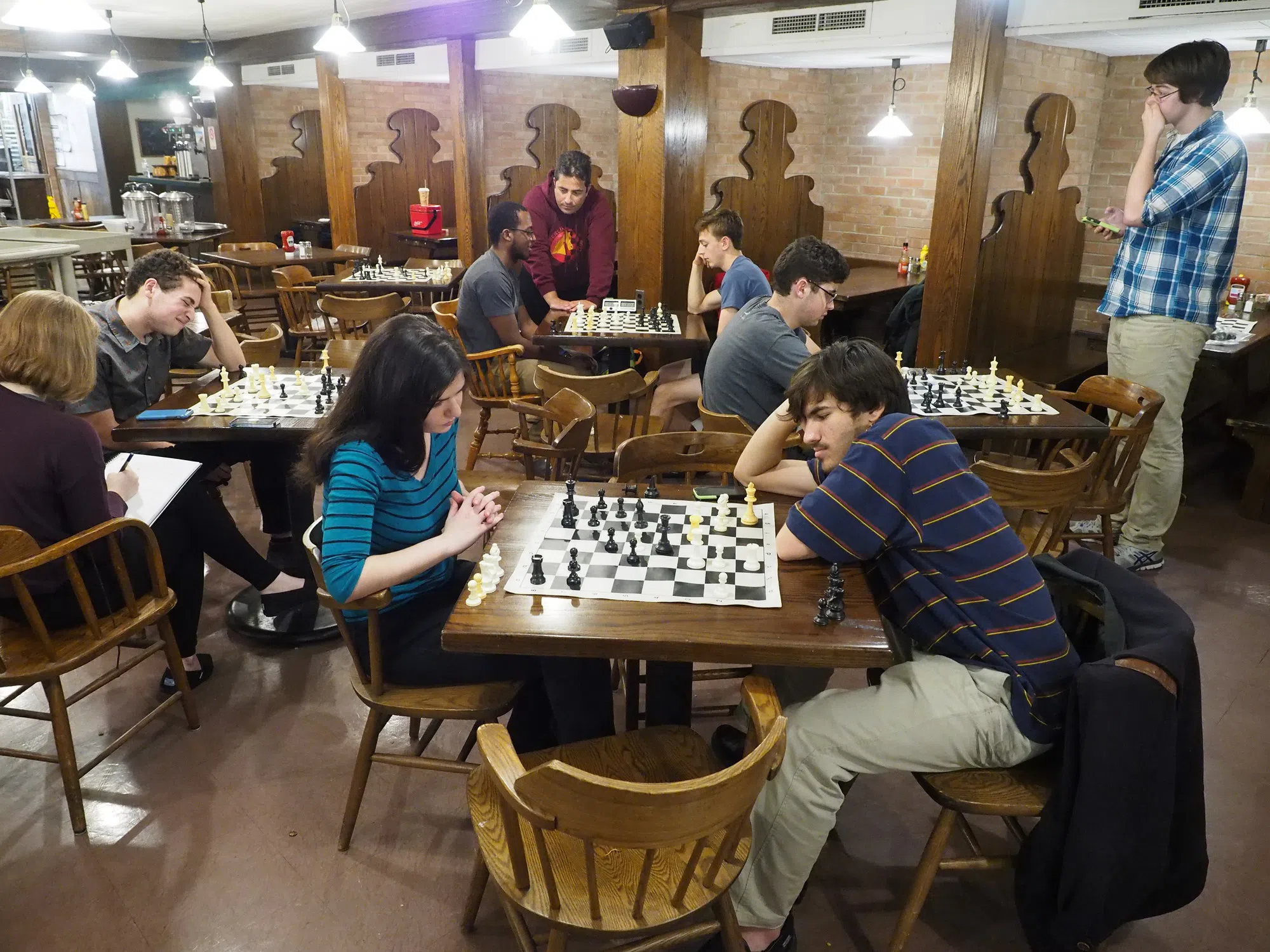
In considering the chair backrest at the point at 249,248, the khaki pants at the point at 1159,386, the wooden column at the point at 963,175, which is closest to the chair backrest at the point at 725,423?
the khaki pants at the point at 1159,386

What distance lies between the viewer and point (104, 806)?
2.46 meters

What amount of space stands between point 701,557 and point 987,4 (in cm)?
382

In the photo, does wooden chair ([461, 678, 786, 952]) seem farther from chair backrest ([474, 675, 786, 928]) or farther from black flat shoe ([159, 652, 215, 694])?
black flat shoe ([159, 652, 215, 694])

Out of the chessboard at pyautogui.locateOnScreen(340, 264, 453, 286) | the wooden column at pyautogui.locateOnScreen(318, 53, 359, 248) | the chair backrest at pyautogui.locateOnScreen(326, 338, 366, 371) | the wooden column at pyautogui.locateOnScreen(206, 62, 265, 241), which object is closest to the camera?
the chair backrest at pyautogui.locateOnScreen(326, 338, 366, 371)

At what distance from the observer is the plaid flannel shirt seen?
3.52 metres

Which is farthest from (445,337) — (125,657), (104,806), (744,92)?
(744,92)

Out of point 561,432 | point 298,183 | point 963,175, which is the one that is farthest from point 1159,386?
point 298,183

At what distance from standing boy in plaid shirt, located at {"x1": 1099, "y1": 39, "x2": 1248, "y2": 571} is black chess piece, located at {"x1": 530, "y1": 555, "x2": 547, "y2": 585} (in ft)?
9.56

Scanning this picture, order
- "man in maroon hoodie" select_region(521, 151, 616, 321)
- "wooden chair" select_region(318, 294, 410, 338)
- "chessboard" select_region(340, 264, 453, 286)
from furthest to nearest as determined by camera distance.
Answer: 1. "chessboard" select_region(340, 264, 453, 286)
2. "man in maroon hoodie" select_region(521, 151, 616, 321)
3. "wooden chair" select_region(318, 294, 410, 338)

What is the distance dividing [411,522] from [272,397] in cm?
152

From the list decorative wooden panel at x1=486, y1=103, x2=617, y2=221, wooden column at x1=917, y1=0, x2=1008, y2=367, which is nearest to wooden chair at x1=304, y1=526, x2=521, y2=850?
wooden column at x1=917, y1=0, x2=1008, y2=367

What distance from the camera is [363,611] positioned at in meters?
2.13

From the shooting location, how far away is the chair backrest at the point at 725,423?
9.96 ft

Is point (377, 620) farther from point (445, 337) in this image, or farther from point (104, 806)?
point (104, 806)
